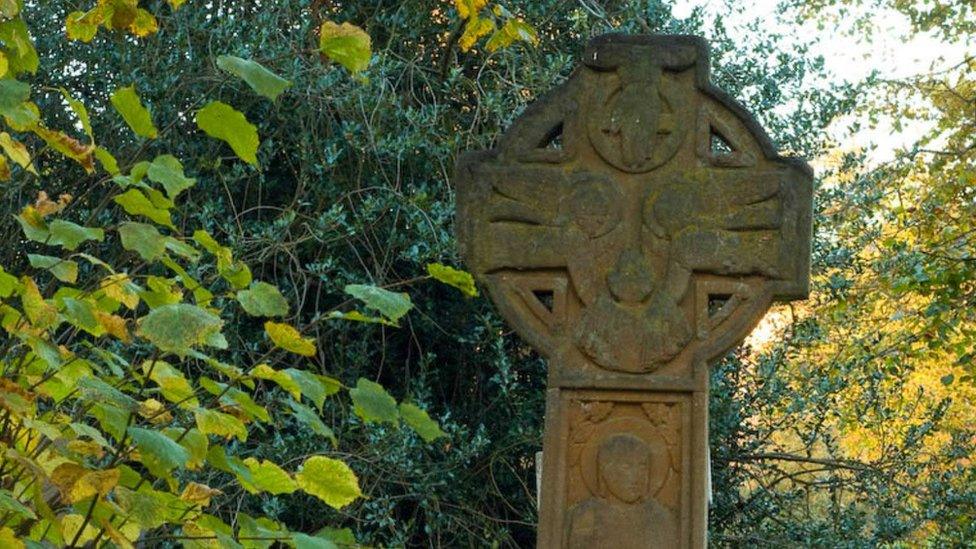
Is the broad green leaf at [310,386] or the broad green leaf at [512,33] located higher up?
the broad green leaf at [512,33]

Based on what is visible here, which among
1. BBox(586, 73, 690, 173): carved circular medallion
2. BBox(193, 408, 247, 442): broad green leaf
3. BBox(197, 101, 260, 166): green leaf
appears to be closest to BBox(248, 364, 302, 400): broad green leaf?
BBox(193, 408, 247, 442): broad green leaf

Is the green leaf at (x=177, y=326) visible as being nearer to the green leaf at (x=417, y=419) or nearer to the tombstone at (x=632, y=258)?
the green leaf at (x=417, y=419)

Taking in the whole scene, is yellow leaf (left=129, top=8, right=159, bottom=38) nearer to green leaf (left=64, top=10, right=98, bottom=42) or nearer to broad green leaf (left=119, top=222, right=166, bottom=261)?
green leaf (left=64, top=10, right=98, bottom=42)

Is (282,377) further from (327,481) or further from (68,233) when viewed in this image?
(68,233)

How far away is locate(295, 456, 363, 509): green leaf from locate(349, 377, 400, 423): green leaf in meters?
0.15

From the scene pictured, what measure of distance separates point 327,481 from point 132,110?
2.93 ft

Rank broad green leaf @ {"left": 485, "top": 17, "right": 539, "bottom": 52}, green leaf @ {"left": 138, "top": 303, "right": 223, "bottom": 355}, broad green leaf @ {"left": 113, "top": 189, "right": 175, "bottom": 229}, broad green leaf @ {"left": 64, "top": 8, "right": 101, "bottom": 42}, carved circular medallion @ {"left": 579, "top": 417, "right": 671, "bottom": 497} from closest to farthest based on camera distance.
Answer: green leaf @ {"left": 138, "top": 303, "right": 223, "bottom": 355} < broad green leaf @ {"left": 113, "top": 189, "right": 175, "bottom": 229} < broad green leaf @ {"left": 64, "top": 8, "right": 101, "bottom": 42} < carved circular medallion @ {"left": 579, "top": 417, "right": 671, "bottom": 497} < broad green leaf @ {"left": 485, "top": 17, "right": 539, "bottom": 52}

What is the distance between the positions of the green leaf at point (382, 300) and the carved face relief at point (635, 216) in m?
1.17

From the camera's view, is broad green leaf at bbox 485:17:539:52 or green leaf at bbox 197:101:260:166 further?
broad green leaf at bbox 485:17:539:52

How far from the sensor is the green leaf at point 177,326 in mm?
2996

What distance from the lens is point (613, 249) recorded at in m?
4.47

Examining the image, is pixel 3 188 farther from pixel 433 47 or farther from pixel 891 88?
pixel 891 88

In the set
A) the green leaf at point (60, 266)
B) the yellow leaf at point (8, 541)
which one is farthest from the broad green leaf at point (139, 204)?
the yellow leaf at point (8, 541)

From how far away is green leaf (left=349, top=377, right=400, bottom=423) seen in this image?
3205 millimetres
